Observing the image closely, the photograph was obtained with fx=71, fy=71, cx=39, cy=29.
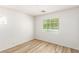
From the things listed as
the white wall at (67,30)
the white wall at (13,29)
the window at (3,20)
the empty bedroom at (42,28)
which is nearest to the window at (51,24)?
the empty bedroom at (42,28)

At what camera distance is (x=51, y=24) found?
4398 mm

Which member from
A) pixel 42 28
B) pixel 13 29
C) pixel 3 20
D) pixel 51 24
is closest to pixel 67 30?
pixel 51 24

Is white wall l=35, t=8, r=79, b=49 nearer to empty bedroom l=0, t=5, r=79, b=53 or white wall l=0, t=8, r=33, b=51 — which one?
empty bedroom l=0, t=5, r=79, b=53

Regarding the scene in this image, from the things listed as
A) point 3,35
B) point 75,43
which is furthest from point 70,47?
point 3,35

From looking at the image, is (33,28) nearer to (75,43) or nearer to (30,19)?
(30,19)

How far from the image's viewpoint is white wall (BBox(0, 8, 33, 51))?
3.08 meters

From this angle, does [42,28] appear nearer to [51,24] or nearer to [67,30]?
[51,24]

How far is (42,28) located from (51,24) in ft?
2.83

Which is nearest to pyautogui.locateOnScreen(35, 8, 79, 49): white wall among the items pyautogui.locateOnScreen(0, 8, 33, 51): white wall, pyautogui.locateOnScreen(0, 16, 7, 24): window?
pyautogui.locateOnScreen(0, 8, 33, 51): white wall

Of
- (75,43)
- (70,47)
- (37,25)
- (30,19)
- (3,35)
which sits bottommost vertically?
(70,47)

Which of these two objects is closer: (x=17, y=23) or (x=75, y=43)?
(x=75, y=43)
